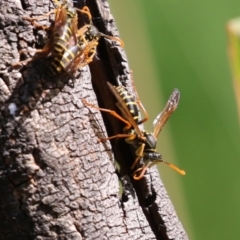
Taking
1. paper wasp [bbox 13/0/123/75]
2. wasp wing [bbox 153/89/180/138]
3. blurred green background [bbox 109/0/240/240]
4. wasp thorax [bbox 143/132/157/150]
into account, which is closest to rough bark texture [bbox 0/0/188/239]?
paper wasp [bbox 13/0/123/75]

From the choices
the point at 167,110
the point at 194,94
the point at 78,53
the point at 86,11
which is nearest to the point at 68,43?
the point at 78,53

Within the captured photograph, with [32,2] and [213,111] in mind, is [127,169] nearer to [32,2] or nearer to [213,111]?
[32,2]

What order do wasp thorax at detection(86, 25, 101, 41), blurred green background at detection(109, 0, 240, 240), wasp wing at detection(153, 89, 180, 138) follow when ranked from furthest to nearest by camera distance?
1. blurred green background at detection(109, 0, 240, 240)
2. wasp wing at detection(153, 89, 180, 138)
3. wasp thorax at detection(86, 25, 101, 41)

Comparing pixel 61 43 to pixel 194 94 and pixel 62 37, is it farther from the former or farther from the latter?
pixel 194 94

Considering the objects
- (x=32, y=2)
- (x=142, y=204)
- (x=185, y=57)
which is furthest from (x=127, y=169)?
(x=185, y=57)

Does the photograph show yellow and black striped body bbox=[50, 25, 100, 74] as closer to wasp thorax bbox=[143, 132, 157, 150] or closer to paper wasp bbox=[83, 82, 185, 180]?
paper wasp bbox=[83, 82, 185, 180]

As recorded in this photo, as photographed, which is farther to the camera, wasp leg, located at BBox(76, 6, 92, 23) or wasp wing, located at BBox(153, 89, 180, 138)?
wasp wing, located at BBox(153, 89, 180, 138)
